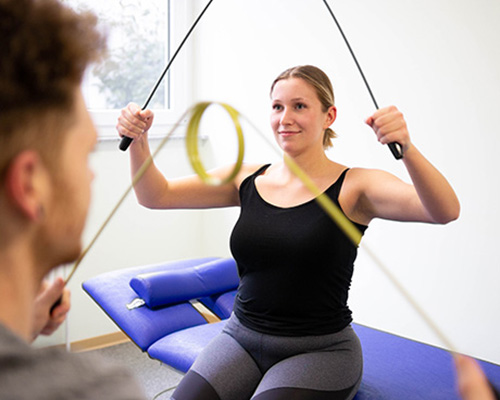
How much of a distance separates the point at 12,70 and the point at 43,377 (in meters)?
0.29

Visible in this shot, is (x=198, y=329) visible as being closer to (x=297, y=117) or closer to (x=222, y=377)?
(x=222, y=377)

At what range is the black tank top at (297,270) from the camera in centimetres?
180

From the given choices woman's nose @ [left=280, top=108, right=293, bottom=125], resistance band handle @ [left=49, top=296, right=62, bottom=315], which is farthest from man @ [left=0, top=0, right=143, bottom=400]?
woman's nose @ [left=280, top=108, right=293, bottom=125]

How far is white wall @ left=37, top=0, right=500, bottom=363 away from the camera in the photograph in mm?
2613

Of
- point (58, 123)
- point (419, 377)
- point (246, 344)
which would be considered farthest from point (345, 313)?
point (58, 123)

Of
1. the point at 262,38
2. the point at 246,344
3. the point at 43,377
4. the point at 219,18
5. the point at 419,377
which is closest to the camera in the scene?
the point at 43,377

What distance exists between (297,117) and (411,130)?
1065mm

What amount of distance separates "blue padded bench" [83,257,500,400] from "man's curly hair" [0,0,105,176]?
5.25ft

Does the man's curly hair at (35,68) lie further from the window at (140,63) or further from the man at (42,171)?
the window at (140,63)

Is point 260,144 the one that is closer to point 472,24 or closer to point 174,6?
point 174,6

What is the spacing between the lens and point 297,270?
71.1 inches

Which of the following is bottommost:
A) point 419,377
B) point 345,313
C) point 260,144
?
point 419,377

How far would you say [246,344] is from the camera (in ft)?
6.06

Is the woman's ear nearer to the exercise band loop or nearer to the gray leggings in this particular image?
the gray leggings
